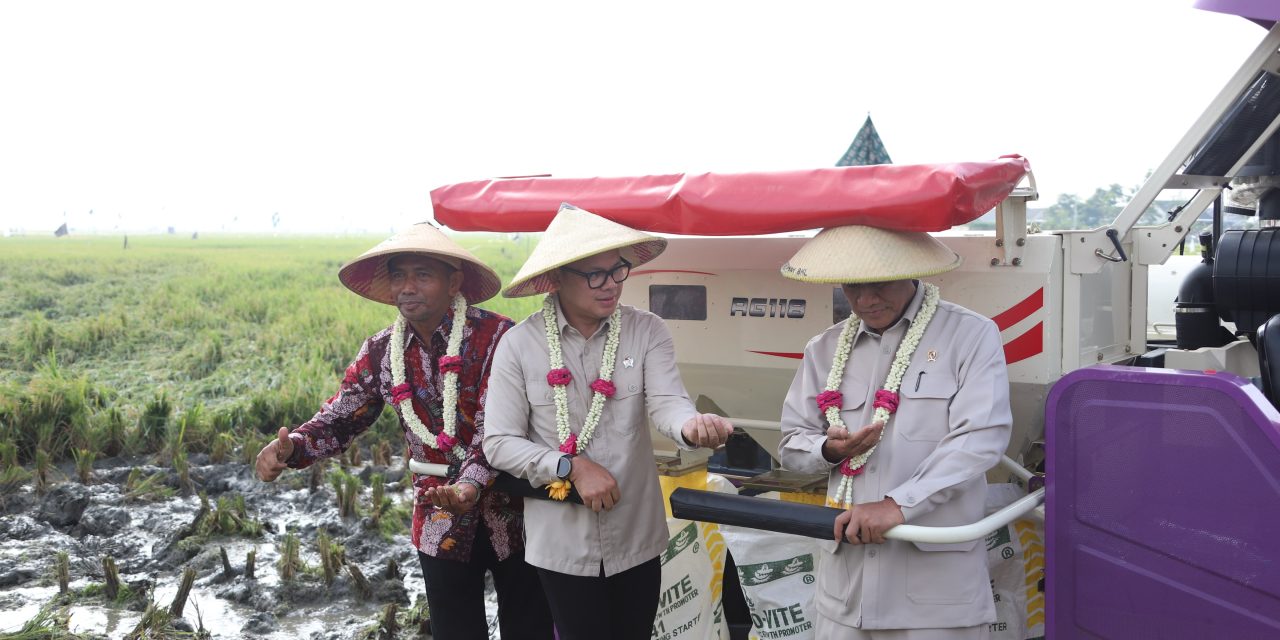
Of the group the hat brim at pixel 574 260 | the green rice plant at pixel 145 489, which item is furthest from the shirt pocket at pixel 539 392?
the green rice plant at pixel 145 489

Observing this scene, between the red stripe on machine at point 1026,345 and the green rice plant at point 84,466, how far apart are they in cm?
584

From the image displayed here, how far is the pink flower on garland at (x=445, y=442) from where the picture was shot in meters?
3.46

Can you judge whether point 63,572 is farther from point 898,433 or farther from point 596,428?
point 898,433

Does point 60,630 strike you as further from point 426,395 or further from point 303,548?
point 426,395

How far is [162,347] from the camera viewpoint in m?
11.8

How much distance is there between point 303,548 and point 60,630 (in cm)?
154

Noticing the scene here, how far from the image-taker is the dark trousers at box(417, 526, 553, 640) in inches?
137

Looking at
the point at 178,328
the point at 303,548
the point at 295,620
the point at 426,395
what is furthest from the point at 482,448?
the point at 178,328

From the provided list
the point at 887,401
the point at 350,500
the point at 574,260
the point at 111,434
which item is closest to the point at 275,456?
the point at 574,260

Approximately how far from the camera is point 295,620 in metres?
5.08

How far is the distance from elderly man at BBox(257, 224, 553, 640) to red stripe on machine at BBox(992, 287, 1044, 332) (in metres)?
1.60

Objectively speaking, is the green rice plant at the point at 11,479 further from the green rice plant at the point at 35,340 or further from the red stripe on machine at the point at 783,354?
the red stripe on machine at the point at 783,354

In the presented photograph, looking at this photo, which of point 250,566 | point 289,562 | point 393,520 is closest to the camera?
point 250,566

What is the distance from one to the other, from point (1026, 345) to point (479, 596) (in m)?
1.94
